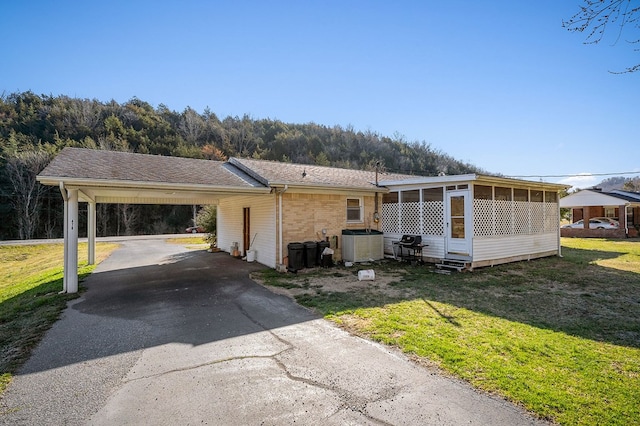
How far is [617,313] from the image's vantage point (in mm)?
5562

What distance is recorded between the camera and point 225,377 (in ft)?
11.5

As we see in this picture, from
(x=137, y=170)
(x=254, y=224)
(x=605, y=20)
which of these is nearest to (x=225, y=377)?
(x=605, y=20)

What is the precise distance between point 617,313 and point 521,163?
3074 centimetres

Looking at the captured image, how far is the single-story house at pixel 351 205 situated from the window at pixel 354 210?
4 centimetres

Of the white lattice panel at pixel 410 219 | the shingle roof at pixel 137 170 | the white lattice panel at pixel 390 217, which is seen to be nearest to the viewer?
the shingle roof at pixel 137 170

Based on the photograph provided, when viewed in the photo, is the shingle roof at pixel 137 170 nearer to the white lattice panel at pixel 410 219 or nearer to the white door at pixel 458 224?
the white lattice panel at pixel 410 219

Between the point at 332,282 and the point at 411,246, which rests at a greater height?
the point at 411,246

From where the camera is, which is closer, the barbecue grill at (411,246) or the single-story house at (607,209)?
the barbecue grill at (411,246)

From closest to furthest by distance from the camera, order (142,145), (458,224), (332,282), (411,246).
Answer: (332,282) < (458,224) < (411,246) < (142,145)

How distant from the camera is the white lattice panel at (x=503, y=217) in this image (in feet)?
34.6

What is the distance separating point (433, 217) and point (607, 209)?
23074mm

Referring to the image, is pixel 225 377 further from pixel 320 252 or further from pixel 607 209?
pixel 607 209

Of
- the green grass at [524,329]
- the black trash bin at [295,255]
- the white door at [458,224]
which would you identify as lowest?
the green grass at [524,329]

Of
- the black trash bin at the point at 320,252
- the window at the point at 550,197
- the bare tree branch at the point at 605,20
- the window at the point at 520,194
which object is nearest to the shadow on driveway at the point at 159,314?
the black trash bin at the point at 320,252
